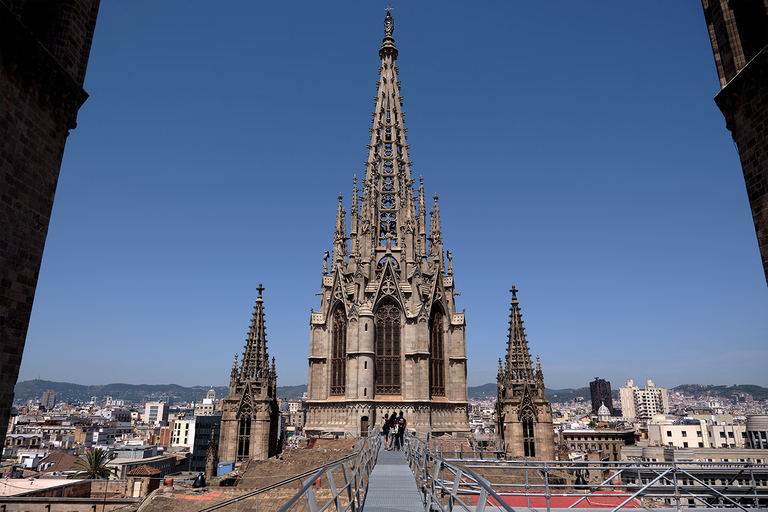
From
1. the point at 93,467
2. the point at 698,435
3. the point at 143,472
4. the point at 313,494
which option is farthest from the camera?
the point at 698,435

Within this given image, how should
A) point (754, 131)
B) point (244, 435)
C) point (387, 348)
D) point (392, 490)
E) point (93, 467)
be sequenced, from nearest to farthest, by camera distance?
1. point (392, 490)
2. point (754, 131)
3. point (244, 435)
4. point (387, 348)
5. point (93, 467)

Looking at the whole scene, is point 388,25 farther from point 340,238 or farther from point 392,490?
point 392,490

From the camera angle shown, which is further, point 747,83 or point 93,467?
point 93,467

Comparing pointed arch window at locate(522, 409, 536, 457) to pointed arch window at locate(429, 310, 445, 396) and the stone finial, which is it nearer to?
pointed arch window at locate(429, 310, 445, 396)

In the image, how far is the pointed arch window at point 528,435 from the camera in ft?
121

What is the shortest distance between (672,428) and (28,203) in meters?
128

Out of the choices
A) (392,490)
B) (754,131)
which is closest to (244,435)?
(392,490)

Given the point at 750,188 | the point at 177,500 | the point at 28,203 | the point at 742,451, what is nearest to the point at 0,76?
the point at 28,203

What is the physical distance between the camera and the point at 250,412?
3997cm

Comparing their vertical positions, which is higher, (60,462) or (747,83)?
(747,83)

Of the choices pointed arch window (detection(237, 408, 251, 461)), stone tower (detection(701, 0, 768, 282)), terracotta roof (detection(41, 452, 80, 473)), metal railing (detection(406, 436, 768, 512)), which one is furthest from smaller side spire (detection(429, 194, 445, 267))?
terracotta roof (detection(41, 452, 80, 473))

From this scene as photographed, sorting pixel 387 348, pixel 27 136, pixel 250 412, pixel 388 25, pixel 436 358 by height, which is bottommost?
pixel 250 412

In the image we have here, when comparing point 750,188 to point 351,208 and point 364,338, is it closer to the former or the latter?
point 364,338

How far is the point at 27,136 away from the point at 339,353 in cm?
3126
